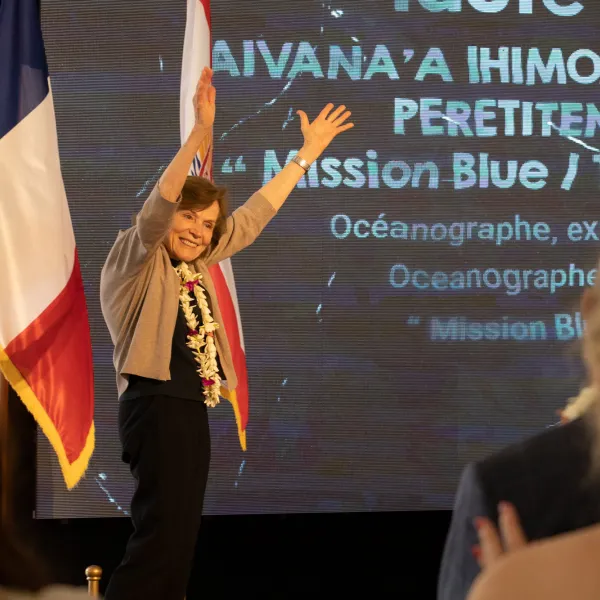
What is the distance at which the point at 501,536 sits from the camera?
2.34 feet

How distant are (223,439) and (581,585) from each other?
3431mm

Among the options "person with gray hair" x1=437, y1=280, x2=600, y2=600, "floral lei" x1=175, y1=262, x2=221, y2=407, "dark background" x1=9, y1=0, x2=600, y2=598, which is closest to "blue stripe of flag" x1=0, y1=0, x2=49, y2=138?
"floral lei" x1=175, y1=262, x2=221, y2=407

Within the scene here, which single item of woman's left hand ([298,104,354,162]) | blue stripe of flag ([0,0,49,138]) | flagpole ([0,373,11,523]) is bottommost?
flagpole ([0,373,11,523])

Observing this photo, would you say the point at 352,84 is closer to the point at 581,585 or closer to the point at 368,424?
the point at 368,424

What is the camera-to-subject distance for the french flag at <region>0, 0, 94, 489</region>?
2705 mm

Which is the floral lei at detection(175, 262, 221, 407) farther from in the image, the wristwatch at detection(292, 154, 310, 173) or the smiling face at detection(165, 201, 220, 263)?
the wristwatch at detection(292, 154, 310, 173)

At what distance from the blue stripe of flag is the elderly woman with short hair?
1.58 ft

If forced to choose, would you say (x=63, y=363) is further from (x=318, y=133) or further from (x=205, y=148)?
(x=318, y=133)

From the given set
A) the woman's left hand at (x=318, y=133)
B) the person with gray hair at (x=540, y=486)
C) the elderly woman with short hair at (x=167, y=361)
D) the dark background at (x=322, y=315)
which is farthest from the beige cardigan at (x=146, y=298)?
the person with gray hair at (x=540, y=486)

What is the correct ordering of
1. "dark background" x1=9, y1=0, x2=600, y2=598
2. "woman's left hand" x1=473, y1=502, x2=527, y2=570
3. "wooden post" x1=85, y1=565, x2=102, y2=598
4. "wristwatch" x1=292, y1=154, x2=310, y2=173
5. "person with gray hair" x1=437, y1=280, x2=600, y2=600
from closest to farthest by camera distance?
"woman's left hand" x1=473, y1=502, x2=527, y2=570 → "person with gray hair" x1=437, y1=280, x2=600, y2=600 → "wooden post" x1=85, y1=565, x2=102, y2=598 → "wristwatch" x1=292, y1=154, x2=310, y2=173 → "dark background" x1=9, y1=0, x2=600, y2=598

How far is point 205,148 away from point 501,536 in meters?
2.55

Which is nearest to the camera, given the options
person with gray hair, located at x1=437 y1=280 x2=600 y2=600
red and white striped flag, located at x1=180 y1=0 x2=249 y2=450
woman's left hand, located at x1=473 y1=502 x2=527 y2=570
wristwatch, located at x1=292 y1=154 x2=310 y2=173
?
woman's left hand, located at x1=473 y1=502 x2=527 y2=570

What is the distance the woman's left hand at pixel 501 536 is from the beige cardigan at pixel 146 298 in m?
1.90

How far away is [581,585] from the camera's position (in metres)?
0.52
